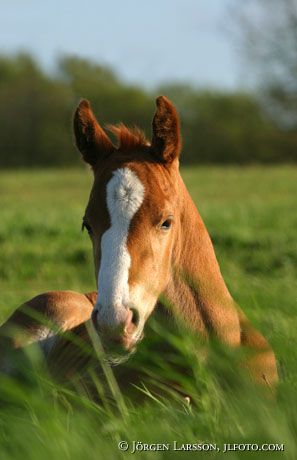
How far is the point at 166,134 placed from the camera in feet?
16.5

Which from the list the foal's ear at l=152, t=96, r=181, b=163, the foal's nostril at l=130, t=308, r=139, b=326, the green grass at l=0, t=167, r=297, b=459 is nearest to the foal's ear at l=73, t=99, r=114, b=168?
the foal's ear at l=152, t=96, r=181, b=163

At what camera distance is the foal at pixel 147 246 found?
4.31m

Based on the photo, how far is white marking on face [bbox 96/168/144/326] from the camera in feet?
13.8

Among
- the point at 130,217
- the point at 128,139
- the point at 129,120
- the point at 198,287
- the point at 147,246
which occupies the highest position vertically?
the point at 128,139

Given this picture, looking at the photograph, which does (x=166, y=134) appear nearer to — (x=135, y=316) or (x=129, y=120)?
(x=135, y=316)

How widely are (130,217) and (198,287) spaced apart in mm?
623

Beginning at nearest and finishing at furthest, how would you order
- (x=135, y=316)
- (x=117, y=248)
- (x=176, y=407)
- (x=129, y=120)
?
(x=176, y=407) < (x=135, y=316) < (x=117, y=248) < (x=129, y=120)

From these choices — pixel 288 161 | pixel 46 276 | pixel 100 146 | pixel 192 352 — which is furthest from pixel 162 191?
pixel 288 161

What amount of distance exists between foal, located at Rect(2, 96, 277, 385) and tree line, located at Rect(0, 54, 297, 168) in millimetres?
37212

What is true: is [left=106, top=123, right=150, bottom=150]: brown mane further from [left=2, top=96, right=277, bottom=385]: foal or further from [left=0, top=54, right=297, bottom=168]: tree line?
[left=0, top=54, right=297, bottom=168]: tree line

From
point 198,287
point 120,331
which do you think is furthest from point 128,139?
point 120,331

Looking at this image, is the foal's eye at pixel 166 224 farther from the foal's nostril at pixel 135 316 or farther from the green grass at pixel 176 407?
the foal's nostril at pixel 135 316

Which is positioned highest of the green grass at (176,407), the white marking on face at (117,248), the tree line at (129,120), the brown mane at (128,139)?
the brown mane at (128,139)

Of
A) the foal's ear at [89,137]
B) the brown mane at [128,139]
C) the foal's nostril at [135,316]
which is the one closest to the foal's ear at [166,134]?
the brown mane at [128,139]
